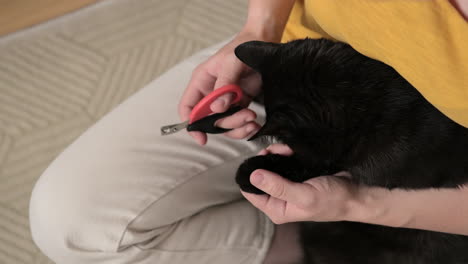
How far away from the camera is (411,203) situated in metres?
0.73

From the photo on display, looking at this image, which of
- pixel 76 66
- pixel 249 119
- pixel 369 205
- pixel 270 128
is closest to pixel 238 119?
pixel 249 119

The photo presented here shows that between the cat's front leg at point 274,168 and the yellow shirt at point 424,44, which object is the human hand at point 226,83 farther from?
the yellow shirt at point 424,44

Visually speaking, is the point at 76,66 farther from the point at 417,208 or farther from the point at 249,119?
the point at 417,208

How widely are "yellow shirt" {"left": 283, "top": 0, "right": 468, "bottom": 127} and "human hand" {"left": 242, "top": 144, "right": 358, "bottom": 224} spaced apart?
18 centimetres

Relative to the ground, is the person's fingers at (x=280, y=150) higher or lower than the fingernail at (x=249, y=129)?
higher

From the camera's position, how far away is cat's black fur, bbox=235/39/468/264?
24.3 inches

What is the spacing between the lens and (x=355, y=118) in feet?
2.07

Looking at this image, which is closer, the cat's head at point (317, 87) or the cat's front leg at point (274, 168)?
the cat's head at point (317, 87)

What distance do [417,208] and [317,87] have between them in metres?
0.26

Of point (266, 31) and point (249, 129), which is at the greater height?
point (266, 31)

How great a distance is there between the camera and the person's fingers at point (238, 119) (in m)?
0.75

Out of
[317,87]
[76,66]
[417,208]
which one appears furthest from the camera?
[76,66]

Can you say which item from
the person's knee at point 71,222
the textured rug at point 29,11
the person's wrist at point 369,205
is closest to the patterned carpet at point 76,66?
the textured rug at point 29,11

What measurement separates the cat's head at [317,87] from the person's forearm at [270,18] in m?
0.21
